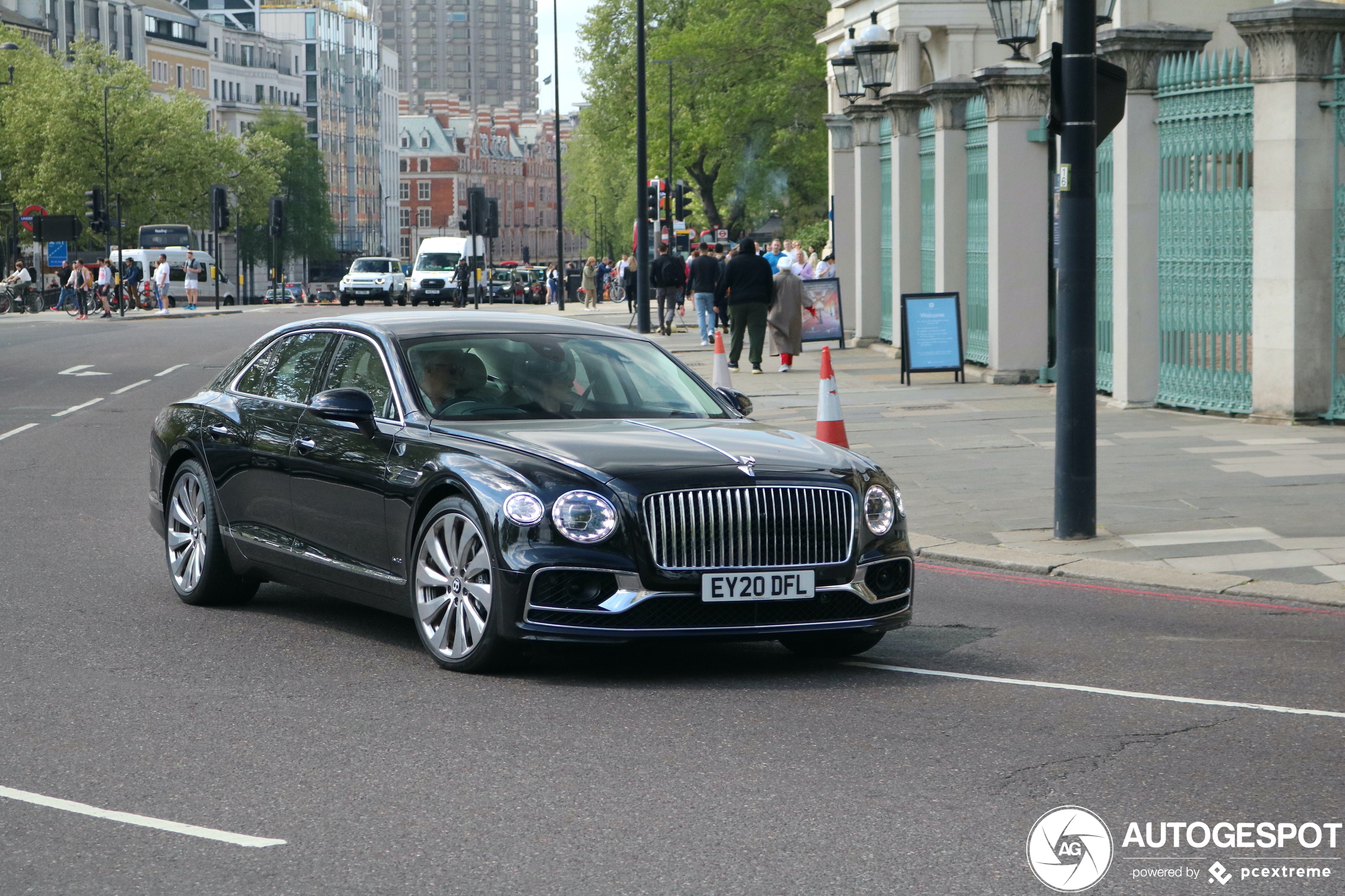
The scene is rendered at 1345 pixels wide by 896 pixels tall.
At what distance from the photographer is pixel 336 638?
8.29 meters

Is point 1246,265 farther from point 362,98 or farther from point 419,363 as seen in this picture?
point 362,98

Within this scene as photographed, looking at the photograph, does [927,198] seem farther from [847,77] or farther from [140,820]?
[140,820]

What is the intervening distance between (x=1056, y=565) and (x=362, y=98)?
165 meters

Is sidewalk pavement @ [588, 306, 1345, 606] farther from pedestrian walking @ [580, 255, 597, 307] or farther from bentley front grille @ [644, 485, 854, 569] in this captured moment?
pedestrian walking @ [580, 255, 597, 307]

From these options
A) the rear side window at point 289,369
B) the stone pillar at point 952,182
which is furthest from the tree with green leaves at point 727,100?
the rear side window at point 289,369

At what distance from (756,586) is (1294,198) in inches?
414

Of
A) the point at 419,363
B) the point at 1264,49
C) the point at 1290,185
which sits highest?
the point at 1264,49

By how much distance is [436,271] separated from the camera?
76812mm

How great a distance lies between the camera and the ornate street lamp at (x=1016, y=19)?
685 inches

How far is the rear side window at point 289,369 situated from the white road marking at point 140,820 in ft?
11.0

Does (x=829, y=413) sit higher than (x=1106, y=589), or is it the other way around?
(x=829, y=413)

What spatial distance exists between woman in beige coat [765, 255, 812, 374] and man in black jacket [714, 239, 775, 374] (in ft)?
0.49

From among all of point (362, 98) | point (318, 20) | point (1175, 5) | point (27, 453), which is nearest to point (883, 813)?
point (27, 453)

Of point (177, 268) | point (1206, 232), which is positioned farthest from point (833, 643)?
point (177, 268)
